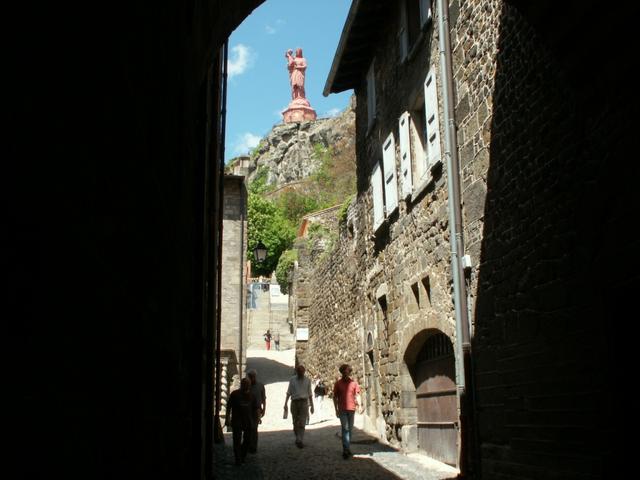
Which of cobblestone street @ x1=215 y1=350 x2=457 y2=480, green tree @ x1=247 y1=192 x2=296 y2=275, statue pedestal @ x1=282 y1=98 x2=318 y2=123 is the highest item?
statue pedestal @ x1=282 y1=98 x2=318 y2=123

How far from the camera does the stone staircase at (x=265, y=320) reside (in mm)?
35438

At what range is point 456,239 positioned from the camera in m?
8.05

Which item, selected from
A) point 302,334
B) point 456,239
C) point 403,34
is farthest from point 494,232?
point 302,334

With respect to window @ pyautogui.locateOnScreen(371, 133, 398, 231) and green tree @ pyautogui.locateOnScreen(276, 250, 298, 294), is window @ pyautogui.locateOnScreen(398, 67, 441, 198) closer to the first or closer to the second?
window @ pyautogui.locateOnScreen(371, 133, 398, 231)

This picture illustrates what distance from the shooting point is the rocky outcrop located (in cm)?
5703

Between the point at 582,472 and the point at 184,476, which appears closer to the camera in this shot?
the point at 184,476

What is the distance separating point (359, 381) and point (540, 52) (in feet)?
29.6

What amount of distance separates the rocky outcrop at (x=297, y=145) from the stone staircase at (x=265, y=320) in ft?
65.8

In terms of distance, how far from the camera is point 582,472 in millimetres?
5434

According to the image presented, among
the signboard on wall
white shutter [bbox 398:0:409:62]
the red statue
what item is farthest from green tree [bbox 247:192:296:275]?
white shutter [bbox 398:0:409:62]

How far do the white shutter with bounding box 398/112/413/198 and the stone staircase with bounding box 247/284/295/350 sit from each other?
25628 millimetres

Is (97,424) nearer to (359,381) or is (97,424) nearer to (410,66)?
(410,66)

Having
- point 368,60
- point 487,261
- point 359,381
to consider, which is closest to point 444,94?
point 487,261

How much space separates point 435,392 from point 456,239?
2350mm
